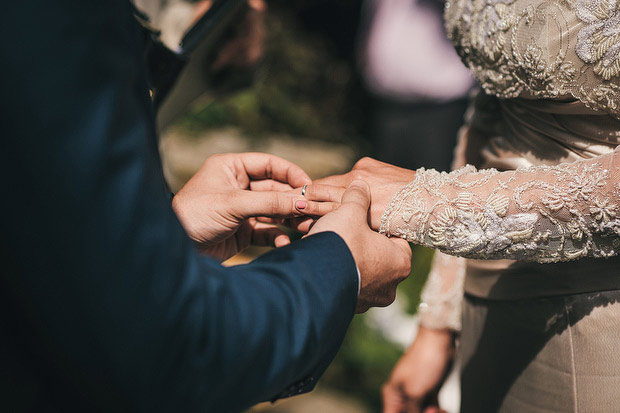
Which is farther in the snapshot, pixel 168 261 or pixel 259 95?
pixel 259 95

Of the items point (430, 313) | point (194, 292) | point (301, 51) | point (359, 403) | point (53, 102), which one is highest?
point (53, 102)

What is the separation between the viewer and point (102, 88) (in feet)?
2.07

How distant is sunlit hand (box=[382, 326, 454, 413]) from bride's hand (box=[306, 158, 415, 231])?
2.31ft

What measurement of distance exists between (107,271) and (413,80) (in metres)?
3.76

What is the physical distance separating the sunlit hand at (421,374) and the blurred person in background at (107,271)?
106 cm

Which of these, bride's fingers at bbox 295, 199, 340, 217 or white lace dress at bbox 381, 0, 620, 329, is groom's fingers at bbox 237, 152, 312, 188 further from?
white lace dress at bbox 381, 0, 620, 329

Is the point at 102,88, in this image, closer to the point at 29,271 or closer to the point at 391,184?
the point at 29,271

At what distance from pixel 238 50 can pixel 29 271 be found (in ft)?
7.31

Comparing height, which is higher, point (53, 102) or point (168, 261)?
point (53, 102)

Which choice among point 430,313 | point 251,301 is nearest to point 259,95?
point 430,313

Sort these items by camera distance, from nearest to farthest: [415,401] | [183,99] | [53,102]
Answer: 1. [53,102]
2. [415,401]
3. [183,99]

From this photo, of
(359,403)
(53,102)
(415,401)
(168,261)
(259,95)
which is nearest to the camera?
(53,102)

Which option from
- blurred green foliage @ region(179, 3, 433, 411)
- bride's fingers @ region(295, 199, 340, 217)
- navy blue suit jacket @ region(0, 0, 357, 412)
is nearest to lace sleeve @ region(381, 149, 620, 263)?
bride's fingers @ region(295, 199, 340, 217)

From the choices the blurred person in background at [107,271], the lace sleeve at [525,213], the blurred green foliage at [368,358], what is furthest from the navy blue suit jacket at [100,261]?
the blurred green foliage at [368,358]
